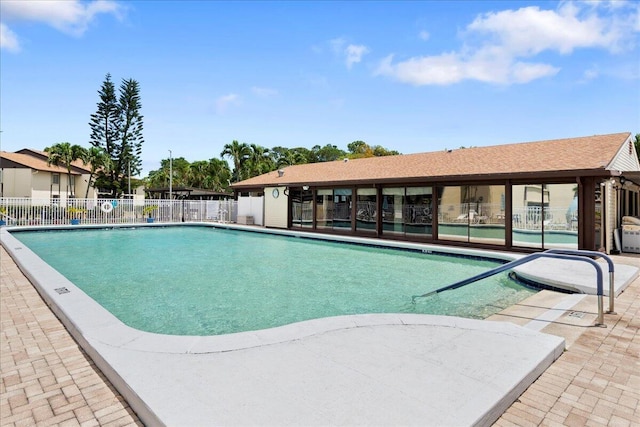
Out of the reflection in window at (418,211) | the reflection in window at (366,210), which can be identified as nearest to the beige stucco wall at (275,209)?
the reflection in window at (366,210)

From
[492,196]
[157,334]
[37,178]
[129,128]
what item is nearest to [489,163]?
[492,196]

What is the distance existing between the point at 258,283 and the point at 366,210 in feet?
29.1

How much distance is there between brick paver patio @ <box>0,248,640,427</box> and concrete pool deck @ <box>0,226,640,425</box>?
0.02 meters

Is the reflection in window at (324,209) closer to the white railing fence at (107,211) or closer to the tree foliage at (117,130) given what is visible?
the white railing fence at (107,211)

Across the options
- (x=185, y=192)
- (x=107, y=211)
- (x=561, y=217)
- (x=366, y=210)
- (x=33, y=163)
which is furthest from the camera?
(x=33, y=163)

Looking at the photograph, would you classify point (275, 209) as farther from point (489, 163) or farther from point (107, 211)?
point (489, 163)

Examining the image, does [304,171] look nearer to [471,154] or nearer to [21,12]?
[471,154]

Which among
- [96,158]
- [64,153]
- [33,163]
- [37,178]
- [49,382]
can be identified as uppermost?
[64,153]

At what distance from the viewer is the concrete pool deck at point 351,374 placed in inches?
89.4

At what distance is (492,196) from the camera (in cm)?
1212

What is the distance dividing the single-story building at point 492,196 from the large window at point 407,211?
38 mm

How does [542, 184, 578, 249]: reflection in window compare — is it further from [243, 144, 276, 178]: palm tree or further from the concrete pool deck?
[243, 144, 276, 178]: palm tree

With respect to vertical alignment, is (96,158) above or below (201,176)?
above

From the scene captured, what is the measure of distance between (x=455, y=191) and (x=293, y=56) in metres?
8.12
